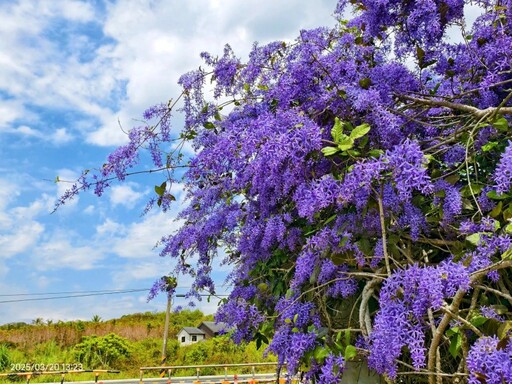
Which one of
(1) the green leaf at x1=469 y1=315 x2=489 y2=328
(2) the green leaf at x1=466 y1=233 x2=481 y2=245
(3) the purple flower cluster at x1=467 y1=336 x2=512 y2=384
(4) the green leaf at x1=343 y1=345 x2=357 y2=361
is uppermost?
(2) the green leaf at x1=466 y1=233 x2=481 y2=245

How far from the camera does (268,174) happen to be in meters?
2.58

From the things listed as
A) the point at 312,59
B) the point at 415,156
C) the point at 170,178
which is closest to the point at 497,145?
the point at 415,156

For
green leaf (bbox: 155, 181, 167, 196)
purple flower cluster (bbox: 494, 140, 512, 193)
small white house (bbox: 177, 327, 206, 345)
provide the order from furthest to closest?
small white house (bbox: 177, 327, 206, 345) → green leaf (bbox: 155, 181, 167, 196) → purple flower cluster (bbox: 494, 140, 512, 193)

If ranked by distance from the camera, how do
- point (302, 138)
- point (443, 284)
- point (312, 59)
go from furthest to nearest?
point (312, 59) → point (302, 138) → point (443, 284)

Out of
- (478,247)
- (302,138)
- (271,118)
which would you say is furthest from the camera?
(271,118)

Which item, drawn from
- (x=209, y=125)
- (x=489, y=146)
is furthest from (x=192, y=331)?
(x=489, y=146)

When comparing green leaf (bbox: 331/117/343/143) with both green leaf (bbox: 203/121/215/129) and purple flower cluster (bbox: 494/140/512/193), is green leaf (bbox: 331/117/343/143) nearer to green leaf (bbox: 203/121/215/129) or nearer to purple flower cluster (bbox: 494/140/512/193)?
purple flower cluster (bbox: 494/140/512/193)

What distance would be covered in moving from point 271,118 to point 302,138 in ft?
0.73

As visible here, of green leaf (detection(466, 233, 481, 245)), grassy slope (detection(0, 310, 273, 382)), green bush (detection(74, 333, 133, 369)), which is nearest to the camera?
green leaf (detection(466, 233, 481, 245))

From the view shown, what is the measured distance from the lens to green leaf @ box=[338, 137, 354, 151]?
7.19 ft

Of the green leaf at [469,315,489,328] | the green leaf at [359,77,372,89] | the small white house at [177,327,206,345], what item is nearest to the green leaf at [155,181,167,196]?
the green leaf at [359,77,372,89]

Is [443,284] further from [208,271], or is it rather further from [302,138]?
[208,271]

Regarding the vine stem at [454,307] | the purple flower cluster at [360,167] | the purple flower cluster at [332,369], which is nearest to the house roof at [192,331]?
the purple flower cluster at [360,167]

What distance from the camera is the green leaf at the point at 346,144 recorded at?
219 cm
